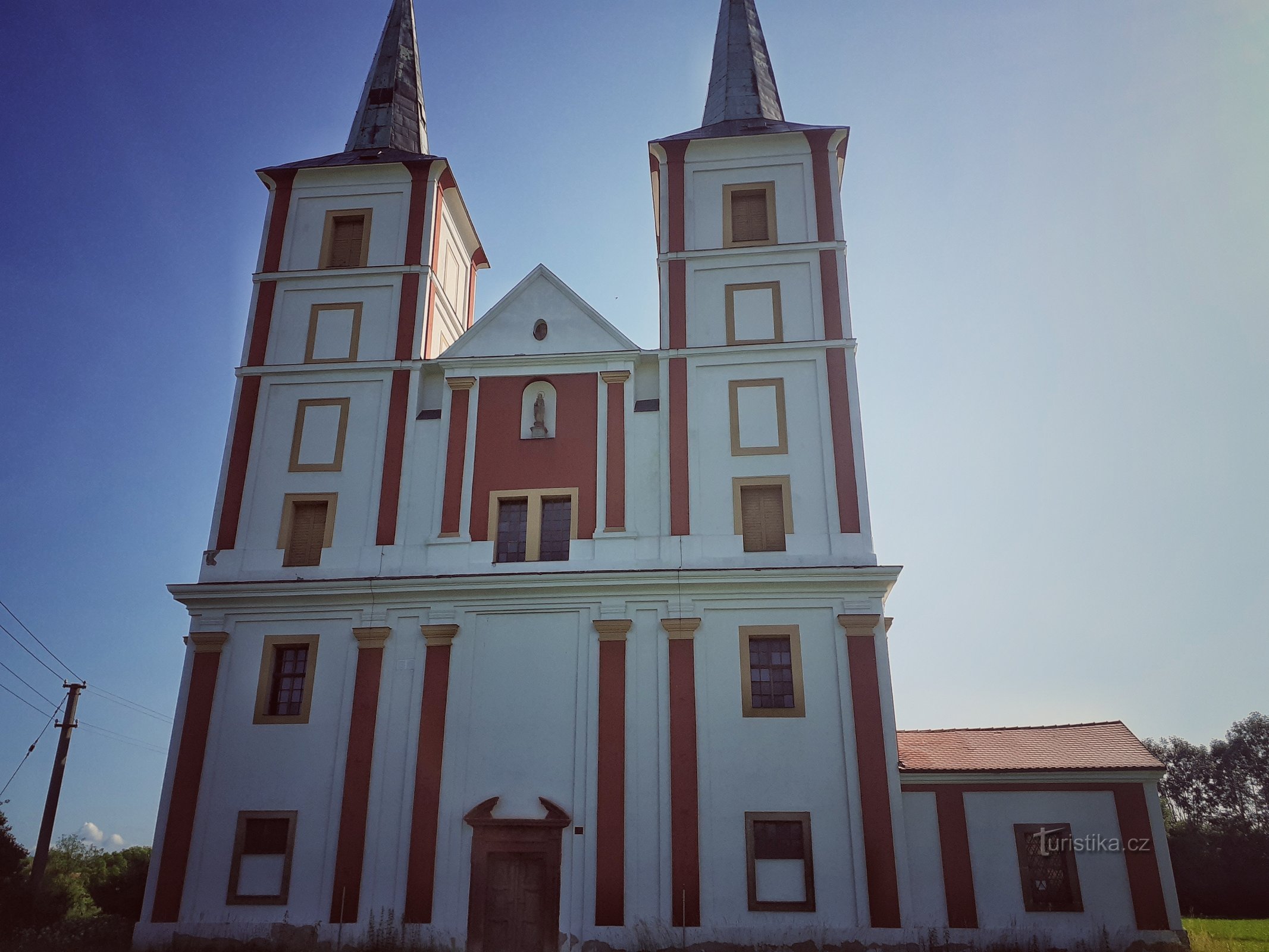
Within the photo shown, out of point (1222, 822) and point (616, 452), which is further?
point (1222, 822)

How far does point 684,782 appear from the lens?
55.8ft

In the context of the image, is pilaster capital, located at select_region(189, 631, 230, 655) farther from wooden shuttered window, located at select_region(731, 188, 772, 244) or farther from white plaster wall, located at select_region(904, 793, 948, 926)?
wooden shuttered window, located at select_region(731, 188, 772, 244)

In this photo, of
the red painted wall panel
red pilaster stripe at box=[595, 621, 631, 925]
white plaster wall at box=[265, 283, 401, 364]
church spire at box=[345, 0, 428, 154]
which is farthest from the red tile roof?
church spire at box=[345, 0, 428, 154]

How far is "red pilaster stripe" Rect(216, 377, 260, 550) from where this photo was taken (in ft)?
65.7

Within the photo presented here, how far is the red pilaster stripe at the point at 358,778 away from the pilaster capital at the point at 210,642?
2704 millimetres

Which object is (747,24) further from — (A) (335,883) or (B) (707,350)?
(A) (335,883)

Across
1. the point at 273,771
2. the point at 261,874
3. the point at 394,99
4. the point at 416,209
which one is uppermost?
the point at 394,99

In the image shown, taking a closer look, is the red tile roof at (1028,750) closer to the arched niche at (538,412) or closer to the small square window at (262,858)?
the arched niche at (538,412)

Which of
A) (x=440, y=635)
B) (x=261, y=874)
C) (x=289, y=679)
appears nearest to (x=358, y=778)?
(x=261, y=874)

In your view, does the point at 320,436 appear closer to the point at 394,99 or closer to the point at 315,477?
the point at 315,477

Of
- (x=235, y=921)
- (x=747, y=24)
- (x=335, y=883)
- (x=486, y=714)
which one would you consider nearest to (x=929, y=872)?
(x=486, y=714)

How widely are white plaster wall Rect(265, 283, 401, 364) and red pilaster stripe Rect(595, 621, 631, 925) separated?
8608mm

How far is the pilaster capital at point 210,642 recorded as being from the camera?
1884 centimetres

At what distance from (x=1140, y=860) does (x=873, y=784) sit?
179 inches
